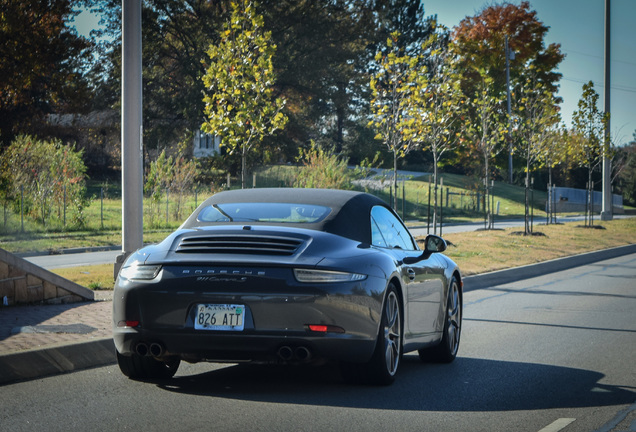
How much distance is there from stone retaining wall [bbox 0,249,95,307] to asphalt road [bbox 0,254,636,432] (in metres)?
3.26

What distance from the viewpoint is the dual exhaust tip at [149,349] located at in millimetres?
6332

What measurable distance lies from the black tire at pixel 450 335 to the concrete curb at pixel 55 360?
290 centimetres

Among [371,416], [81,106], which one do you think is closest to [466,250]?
[371,416]

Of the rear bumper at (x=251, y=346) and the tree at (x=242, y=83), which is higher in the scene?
the tree at (x=242, y=83)

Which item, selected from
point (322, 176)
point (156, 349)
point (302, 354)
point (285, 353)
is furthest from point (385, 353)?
point (322, 176)

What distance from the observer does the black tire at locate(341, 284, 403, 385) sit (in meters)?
6.71

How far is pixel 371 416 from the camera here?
591cm

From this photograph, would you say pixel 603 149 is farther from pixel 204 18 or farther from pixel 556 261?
pixel 204 18

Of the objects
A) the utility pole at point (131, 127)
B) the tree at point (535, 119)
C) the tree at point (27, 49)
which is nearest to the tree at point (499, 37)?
the tree at point (535, 119)

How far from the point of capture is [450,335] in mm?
8547

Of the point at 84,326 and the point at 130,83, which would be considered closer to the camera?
the point at 84,326

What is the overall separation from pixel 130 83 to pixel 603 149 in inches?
1159

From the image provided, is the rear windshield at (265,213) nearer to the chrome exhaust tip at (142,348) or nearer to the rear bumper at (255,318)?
the rear bumper at (255,318)

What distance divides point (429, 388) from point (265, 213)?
1.88 meters
